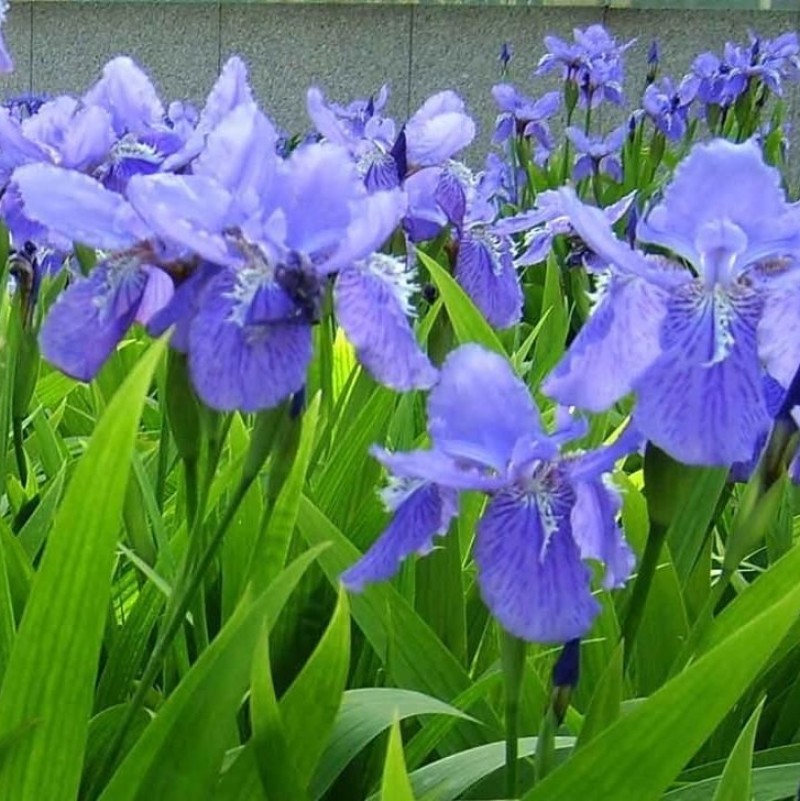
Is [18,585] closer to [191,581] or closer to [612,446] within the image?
[191,581]

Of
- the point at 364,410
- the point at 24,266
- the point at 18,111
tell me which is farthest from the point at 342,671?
the point at 18,111

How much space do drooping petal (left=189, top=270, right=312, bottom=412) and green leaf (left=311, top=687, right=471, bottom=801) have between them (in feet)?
0.79

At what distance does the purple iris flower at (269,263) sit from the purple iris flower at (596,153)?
6.05 feet

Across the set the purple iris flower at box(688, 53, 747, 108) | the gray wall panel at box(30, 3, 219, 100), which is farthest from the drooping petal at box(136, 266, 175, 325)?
the gray wall panel at box(30, 3, 219, 100)

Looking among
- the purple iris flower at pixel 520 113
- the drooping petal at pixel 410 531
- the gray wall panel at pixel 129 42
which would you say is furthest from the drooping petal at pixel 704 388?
the gray wall panel at pixel 129 42

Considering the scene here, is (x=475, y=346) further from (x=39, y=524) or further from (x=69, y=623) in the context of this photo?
(x=39, y=524)

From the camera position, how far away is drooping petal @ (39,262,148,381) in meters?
0.58

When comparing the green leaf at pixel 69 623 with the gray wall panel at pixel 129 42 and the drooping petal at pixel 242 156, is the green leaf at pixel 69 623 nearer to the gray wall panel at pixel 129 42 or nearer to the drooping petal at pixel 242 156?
the drooping petal at pixel 242 156

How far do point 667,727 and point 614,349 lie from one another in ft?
0.53

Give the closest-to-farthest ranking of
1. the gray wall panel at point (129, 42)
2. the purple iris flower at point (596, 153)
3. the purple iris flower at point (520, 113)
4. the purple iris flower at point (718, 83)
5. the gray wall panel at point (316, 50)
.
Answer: the purple iris flower at point (596, 153) → the purple iris flower at point (520, 113) → the purple iris flower at point (718, 83) → the gray wall panel at point (316, 50) → the gray wall panel at point (129, 42)

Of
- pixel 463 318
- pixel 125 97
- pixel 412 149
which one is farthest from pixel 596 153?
pixel 125 97

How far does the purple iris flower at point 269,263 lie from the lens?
53 cm

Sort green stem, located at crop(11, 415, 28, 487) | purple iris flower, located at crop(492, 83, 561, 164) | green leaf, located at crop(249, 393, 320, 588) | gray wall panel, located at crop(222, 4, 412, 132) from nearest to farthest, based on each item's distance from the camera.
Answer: green leaf, located at crop(249, 393, 320, 588) < green stem, located at crop(11, 415, 28, 487) < purple iris flower, located at crop(492, 83, 561, 164) < gray wall panel, located at crop(222, 4, 412, 132)

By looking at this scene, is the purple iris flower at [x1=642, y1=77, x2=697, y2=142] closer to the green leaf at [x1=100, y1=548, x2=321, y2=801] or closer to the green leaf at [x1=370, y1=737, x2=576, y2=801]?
the green leaf at [x1=370, y1=737, x2=576, y2=801]
